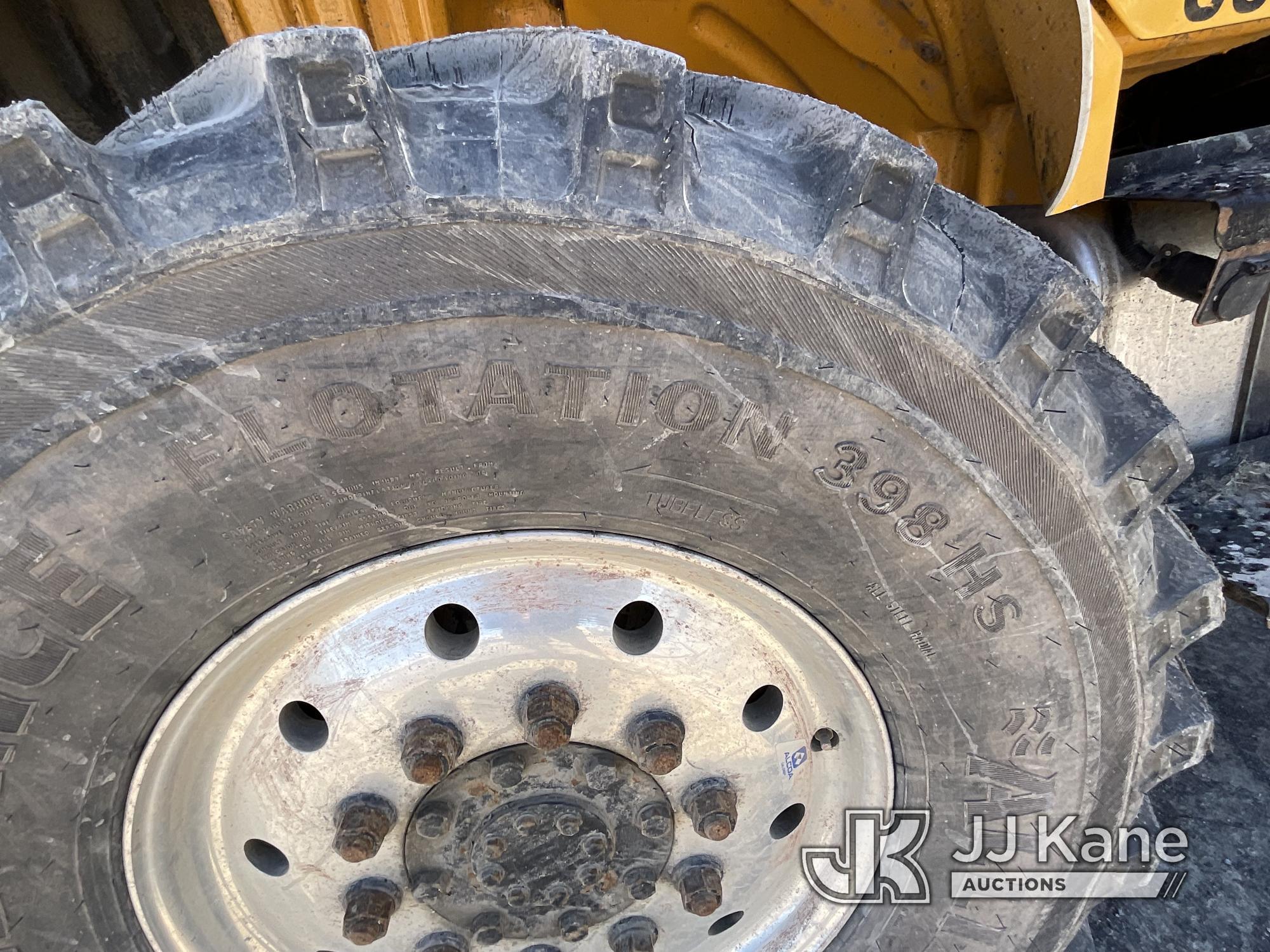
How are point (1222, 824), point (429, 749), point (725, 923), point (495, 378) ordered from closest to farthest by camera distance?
1. point (495, 378)
2. point (429, 749)
3. point (725, 923)
4. point (1222, 824)

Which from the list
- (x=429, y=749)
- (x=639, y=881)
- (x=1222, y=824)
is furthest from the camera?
(x=1222, y=824)

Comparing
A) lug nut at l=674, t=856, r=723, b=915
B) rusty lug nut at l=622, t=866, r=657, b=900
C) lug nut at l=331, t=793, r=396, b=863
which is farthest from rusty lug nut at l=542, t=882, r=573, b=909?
lug nut at l=331, t=793, r=396, b=863

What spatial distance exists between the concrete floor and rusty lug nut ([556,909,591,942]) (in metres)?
1.49

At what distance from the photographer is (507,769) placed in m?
1.43

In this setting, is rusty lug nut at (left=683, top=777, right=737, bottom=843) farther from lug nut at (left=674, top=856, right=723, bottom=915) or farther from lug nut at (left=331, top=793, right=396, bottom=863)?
lug nut at (left=331, top=793, right=396, bottom=863)

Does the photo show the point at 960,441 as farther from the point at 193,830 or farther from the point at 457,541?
the point at 193,830

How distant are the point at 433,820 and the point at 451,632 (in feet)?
1.05

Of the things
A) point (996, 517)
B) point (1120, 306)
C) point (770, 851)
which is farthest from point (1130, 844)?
point (996, 517)

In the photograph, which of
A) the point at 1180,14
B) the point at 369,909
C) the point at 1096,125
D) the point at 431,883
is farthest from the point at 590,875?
the point at 1180,14

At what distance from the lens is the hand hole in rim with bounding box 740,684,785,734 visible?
153cm

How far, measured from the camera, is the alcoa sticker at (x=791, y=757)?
1.57 m

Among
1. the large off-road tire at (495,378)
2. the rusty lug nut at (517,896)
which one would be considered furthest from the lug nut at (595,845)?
the large off-road tire at (495,378)

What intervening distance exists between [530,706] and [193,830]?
1.92 ft

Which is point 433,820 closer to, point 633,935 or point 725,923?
point 633,935
